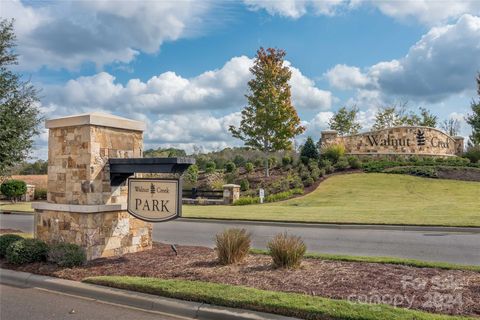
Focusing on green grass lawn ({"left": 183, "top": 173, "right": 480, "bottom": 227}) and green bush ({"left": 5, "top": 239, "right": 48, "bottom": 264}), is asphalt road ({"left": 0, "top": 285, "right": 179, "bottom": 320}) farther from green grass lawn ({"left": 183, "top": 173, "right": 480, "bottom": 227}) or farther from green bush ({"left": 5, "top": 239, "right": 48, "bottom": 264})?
green grass lawn ({"left": 183, "top": 173, "right": 480, "bottom": 227})

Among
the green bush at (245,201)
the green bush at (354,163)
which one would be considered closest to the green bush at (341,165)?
the green bush at (354,163)

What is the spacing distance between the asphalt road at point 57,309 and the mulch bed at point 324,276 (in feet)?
2.24

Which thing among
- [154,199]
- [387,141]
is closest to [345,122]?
[387,141]

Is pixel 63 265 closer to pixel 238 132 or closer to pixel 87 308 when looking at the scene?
pixel 87 308

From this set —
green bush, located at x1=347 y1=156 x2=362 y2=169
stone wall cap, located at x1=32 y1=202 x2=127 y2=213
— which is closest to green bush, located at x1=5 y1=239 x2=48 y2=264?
stone wall cap, located at x1=32 y1=202 x2=127 y2=213

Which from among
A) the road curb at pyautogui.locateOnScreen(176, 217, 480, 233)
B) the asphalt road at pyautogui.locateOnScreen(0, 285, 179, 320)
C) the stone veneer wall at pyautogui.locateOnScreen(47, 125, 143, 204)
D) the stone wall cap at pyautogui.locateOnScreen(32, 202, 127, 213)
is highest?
the stone veneer wall at pyautogui.locateOnScreen(47, 125, 143, 204)

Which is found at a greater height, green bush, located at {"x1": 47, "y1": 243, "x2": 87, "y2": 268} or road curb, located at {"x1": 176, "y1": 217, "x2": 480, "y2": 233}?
green bush, located at {"x1": 47, "y1": 243, "x2": 87, "y2": 268}

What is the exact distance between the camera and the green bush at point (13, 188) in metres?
28.7

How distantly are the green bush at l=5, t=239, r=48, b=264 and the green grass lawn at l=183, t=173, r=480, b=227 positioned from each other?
329 inches

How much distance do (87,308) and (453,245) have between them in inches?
312

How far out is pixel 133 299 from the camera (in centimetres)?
556

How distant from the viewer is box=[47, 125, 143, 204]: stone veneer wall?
25.3 feet

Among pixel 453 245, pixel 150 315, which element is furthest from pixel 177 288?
pixel 453 245

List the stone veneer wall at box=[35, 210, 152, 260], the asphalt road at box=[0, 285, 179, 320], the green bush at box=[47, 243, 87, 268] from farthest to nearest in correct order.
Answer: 1. the stone veneer wall at box=[35, 210, 152, 260]
2. the green bush at box=[47, 243, 87, 268]
3. the asphalt road at box=[0, 285, 179, 320]
